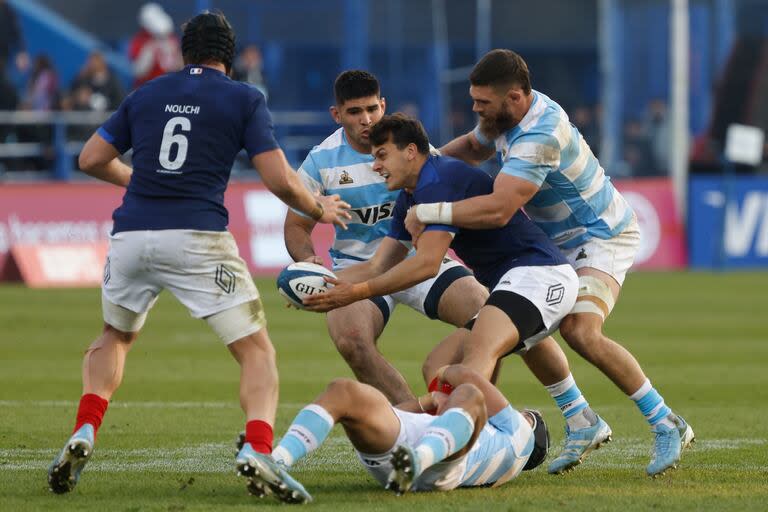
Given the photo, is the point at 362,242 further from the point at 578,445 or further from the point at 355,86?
the point at 578,445

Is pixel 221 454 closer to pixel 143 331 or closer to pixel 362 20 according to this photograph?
pixel 143 331

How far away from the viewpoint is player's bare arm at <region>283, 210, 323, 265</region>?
9.31 meters

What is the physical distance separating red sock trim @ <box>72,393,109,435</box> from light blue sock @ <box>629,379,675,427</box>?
9.69ft

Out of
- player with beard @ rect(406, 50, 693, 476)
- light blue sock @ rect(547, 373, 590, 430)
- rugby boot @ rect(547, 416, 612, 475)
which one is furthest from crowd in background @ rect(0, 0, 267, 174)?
rugby boot @ rect(547, 416, 612, 475)

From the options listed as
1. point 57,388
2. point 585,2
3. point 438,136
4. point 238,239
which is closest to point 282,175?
point 57,388

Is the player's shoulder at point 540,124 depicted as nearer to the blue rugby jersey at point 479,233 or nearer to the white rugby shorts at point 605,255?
the blue rugby jersey at point 479,233

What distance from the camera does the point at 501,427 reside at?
305 inches

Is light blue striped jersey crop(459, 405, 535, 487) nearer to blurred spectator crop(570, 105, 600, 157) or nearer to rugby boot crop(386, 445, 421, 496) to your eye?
rugby boot crop(386, 445, 421, 496)

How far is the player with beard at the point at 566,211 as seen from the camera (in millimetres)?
8242

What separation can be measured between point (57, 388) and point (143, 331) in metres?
4.80

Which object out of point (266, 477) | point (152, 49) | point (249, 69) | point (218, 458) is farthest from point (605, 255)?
point (249, 69)

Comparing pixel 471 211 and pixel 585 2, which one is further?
pixel 585 2

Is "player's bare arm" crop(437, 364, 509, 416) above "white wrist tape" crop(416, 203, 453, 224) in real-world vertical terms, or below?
below

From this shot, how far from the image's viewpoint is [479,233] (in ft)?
27.9
